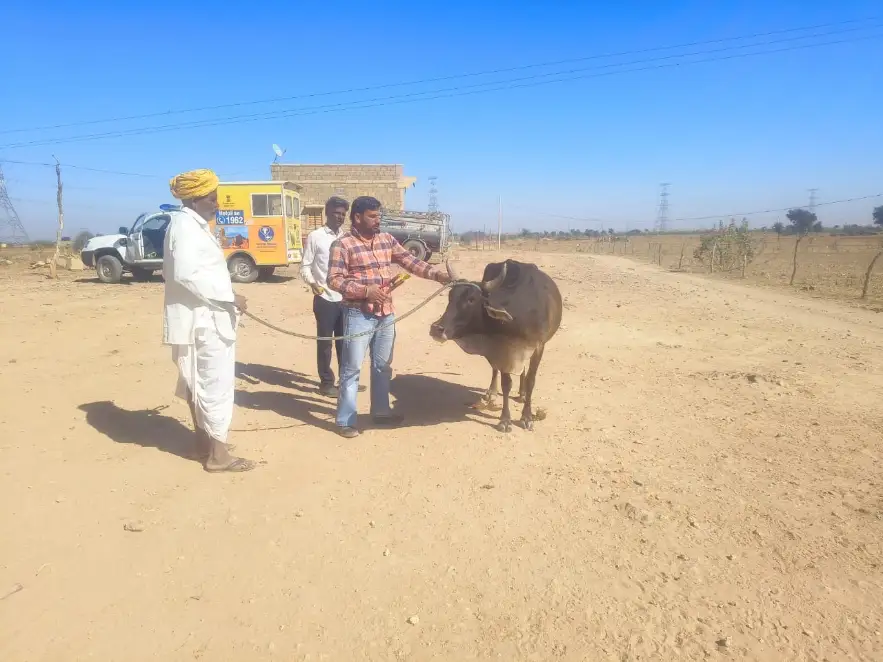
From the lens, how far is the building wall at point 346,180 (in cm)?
3102

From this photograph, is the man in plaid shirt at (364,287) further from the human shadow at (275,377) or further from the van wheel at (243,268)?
the van wheel at (243,268)

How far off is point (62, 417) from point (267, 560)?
301cm

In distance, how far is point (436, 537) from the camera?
334 centimetres

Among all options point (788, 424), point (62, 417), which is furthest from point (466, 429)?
point (62, 417)

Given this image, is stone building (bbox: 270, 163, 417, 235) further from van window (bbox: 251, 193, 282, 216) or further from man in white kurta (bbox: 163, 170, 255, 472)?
man in white kurta (bbox: 163, 170, 255, 472)

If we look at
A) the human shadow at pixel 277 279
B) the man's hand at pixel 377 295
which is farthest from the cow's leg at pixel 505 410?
the human shadow at pixel 277 279

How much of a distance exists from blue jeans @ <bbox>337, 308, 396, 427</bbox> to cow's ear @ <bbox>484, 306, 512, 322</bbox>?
32.0 inches

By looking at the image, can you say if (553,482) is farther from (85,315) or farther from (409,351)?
(85,315)

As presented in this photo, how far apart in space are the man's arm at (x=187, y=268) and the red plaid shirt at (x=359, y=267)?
1.04m

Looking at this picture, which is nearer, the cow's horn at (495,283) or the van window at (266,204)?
the cow's horn at (495,283)

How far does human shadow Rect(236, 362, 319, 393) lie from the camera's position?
21.2ft

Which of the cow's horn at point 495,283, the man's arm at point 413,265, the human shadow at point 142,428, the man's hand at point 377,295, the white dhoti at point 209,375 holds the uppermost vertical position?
the man's arm at point 413,265

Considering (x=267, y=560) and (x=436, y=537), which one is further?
(x=436, y=537)

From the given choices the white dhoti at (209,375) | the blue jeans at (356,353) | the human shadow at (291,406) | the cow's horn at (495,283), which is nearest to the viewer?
the white dhoti at (209,375)
